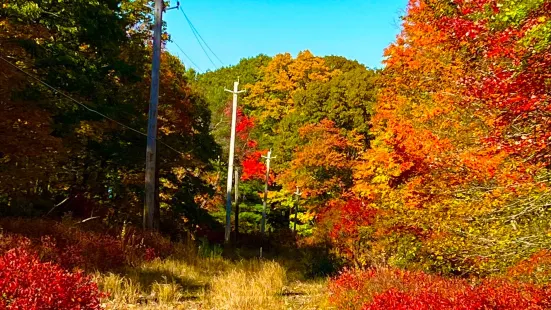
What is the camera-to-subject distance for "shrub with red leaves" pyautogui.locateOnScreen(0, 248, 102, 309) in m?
3.94

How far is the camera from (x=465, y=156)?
9484mm

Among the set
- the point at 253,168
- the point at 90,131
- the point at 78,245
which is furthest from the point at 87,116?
the point at 253,168

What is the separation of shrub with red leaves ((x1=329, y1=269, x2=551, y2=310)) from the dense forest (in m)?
0.04

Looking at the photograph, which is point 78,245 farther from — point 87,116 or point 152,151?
point 87,116

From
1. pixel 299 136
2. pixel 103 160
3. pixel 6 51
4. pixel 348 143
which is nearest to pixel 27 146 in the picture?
pixel 6 51

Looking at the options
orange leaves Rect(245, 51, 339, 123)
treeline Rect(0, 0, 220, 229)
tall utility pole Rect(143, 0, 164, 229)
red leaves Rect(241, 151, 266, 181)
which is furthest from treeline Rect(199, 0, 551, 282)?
treeline Rect(0, 0, 220, 229)

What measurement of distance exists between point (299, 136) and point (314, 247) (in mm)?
18173

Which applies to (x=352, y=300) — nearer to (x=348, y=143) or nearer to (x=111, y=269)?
(x=111, y=269)

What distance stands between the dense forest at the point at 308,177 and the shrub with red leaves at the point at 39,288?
18mm

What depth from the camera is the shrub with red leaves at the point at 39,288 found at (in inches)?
155

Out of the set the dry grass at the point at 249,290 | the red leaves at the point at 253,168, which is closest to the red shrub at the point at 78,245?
the dry grass at the point at 249,290

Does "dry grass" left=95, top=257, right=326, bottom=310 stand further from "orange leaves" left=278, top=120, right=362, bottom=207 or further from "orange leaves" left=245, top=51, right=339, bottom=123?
"orange leaves" left=245, top=51, right=339, bottom=123

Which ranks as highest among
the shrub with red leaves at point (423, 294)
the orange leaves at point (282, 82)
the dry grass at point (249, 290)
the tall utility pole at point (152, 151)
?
the orange leaves at point (282, 82)

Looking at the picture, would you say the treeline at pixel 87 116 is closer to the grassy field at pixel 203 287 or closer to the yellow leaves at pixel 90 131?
the yellow leaves at pixel 90 131
